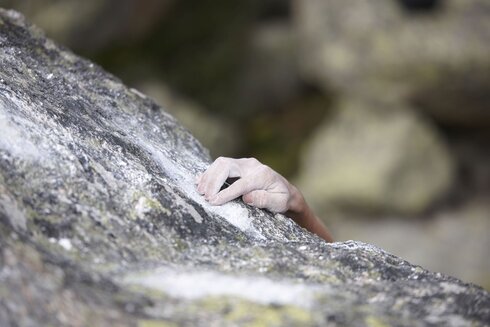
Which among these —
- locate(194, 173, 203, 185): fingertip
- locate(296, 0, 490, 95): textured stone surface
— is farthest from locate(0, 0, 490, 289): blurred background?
locate(194, 173, 203, 185): fingertip

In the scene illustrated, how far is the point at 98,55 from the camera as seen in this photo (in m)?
4.23

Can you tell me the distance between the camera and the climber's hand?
100 centimetres

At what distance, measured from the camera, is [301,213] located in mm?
1209

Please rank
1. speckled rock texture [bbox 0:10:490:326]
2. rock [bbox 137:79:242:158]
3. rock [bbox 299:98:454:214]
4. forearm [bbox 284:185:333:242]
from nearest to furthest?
speckled rock texture [bbox 0:10:490:326] < forearm [bbox 284:185:333:242] < rock [bbox 299:98:454:214] < rock [bbox 137:79:242:158]

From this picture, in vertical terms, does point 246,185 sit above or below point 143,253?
above

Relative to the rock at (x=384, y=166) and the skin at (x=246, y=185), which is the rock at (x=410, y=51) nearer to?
the rock at (x=384, y=166)

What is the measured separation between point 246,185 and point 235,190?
23 millimetres

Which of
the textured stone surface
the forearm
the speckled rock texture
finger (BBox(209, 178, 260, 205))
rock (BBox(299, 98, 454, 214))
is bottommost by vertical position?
the speckled rock texture

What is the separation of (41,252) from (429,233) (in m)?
3.11

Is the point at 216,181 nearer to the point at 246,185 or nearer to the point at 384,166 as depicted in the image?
the point at 246,185

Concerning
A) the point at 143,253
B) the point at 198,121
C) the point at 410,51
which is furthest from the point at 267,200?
the point at 198,121

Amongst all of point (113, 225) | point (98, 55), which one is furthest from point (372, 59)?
point (113, 225)

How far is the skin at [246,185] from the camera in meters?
1.00

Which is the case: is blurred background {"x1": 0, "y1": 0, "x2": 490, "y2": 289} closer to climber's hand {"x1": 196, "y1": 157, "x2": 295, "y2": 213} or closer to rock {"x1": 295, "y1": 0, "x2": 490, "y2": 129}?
rock {"x1": 295, "y1": 0, "x2": 490, "y2": 129}
